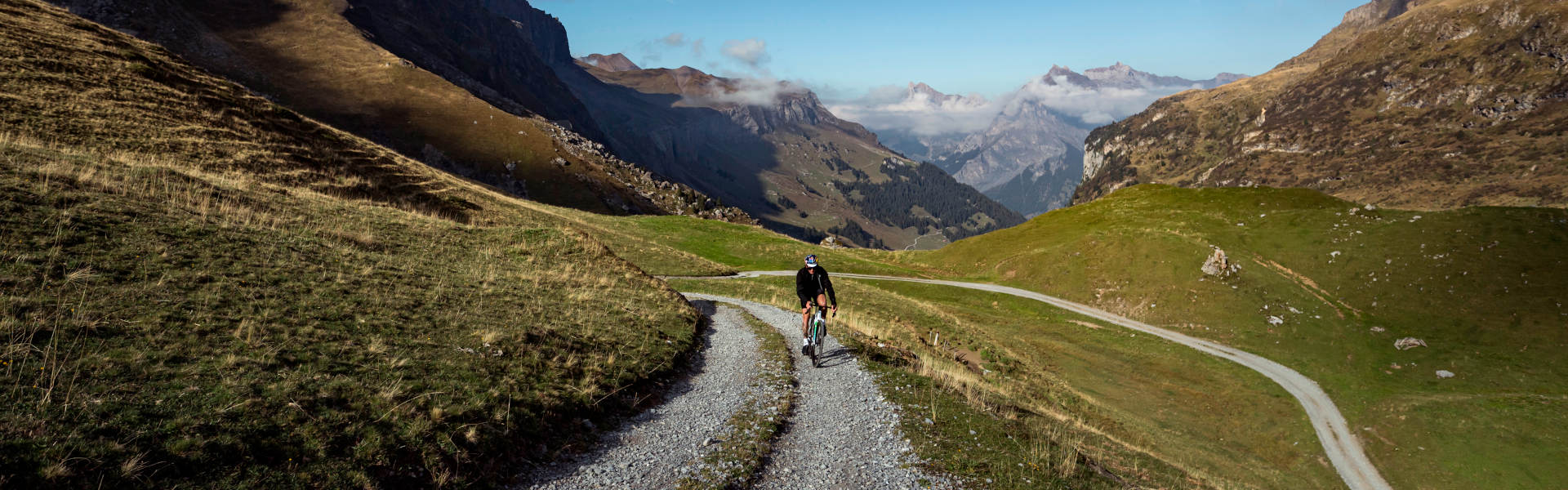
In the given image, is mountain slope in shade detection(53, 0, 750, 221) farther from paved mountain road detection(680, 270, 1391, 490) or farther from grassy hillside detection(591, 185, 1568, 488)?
paved mountain road detection(680, 270, 1391, 490)

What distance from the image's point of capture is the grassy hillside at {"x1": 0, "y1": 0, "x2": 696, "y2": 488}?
23.6ft

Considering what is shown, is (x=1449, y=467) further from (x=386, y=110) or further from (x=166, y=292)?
(x=386, y=110)

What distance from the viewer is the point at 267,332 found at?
33.8 feet

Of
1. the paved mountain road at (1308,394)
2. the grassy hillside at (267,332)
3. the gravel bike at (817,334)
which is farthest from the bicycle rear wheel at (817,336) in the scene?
→ the paved mountain road at (1308,394)

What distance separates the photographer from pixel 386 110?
430 feet

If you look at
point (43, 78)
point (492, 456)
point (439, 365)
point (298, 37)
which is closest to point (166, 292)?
point (439, 365)

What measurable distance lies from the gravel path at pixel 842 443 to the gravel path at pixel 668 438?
56.4 inches

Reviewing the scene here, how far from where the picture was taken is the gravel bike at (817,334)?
59.4 feet

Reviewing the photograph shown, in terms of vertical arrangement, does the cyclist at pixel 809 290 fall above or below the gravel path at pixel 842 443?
above

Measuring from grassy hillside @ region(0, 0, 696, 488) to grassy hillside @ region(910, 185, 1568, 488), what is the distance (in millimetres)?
35729

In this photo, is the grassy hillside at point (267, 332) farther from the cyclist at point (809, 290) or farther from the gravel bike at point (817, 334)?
the gravel bike at point (817, 334)

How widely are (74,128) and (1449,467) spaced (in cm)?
5939

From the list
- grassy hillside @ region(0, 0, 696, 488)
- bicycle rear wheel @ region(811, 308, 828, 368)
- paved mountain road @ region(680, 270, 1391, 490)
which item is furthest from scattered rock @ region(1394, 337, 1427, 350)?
grassy hillside @ region(0, 0, 696, 488)

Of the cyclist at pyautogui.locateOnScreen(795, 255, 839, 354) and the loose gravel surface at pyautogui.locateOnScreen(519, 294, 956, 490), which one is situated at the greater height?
the cyclist at pyautogui.locateOnScreen(795, 255, 839, 354)
